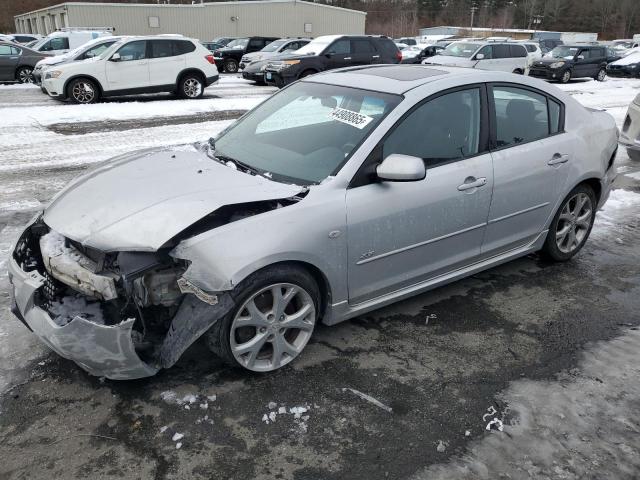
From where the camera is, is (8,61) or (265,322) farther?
(8,61)

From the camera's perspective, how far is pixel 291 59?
17.3 m

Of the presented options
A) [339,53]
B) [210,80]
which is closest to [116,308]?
[210,80]

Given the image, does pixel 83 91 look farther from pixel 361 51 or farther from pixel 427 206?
pixel 427 206

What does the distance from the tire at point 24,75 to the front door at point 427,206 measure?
17994 mm

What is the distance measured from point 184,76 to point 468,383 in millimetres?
13461

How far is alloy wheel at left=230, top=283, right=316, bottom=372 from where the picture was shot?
3.03m

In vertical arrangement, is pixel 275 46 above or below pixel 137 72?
above

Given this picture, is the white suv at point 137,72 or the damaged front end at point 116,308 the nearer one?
the damaged front end at point 116,308

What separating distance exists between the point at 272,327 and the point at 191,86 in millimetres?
13094

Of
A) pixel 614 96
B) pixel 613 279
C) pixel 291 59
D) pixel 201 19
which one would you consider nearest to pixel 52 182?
pixel 613 279

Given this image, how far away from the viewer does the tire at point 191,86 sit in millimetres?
14688

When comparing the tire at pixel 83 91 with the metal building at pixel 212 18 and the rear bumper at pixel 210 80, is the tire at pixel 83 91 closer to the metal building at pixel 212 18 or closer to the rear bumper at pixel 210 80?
the rear bumper at pixel 210 80

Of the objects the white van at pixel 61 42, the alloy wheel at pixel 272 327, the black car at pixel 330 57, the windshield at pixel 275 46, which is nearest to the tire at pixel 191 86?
the black car at pixel 330 57

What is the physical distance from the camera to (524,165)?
406cm
